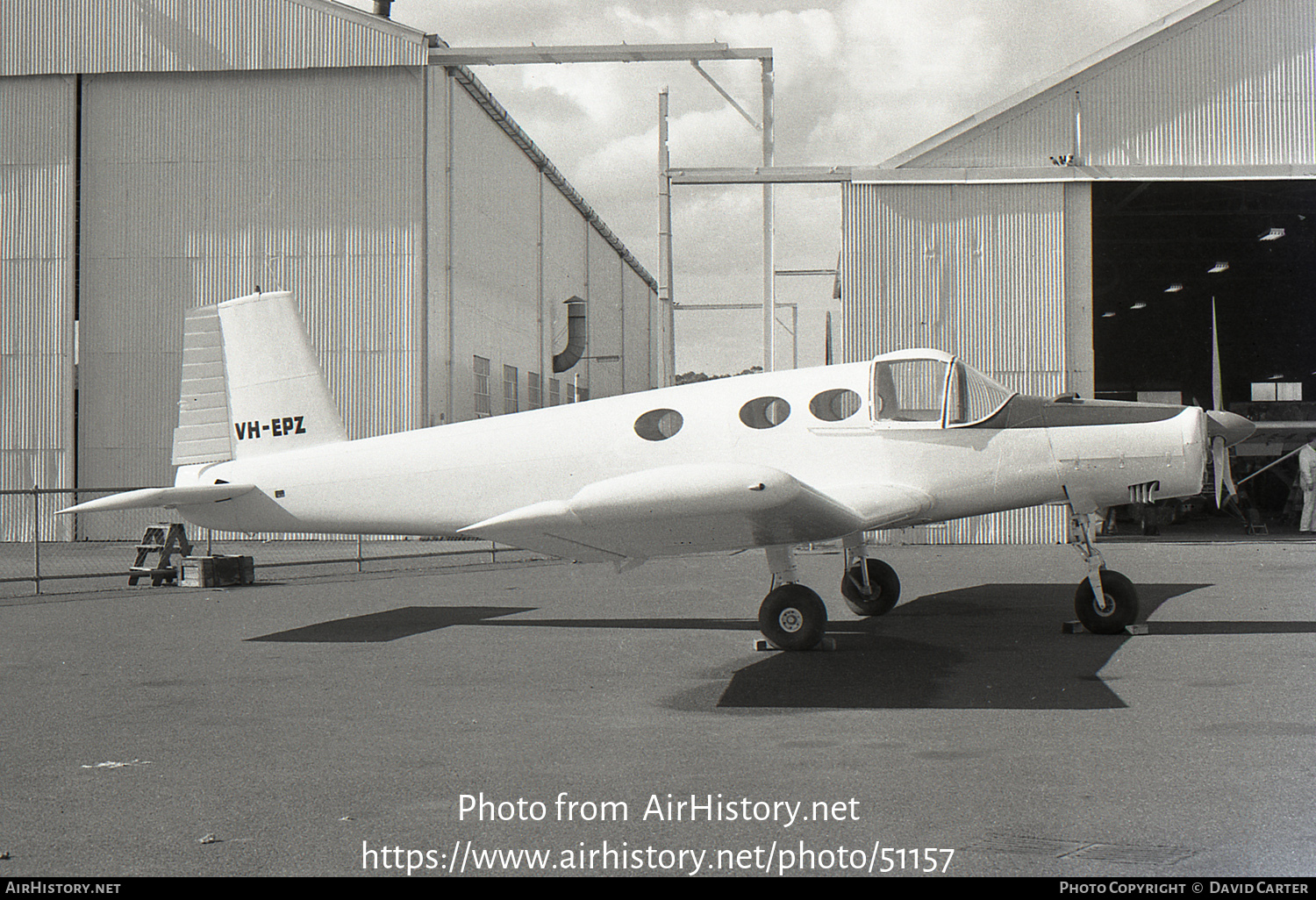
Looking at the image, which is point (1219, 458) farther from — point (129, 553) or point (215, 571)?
point (129, 553)

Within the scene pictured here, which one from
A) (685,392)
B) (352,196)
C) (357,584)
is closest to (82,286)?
(352,196)

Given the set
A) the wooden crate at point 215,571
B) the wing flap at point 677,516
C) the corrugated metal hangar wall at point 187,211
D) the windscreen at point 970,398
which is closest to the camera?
the wing flap at point 677,516

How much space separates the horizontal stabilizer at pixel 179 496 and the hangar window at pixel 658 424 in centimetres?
380

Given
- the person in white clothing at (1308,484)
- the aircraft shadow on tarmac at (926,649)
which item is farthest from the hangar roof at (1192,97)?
the aircraft shadow on tarmac at (926,649)

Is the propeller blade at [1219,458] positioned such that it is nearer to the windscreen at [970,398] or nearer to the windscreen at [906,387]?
the windscreen at [970,398]

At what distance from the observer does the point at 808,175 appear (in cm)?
2108

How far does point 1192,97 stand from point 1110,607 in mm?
15229

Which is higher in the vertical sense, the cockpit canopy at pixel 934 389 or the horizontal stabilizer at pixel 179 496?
the cockpit canopy at pixel 934 389

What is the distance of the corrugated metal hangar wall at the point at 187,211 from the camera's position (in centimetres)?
2295

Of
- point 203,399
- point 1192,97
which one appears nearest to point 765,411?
point 203,399

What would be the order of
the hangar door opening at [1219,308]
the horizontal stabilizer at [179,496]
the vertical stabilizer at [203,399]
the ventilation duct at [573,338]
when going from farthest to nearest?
1. the ventilation duct at [573,338]
2. the hangar door opening at [1219,308]
3. the vertical stabilizer at [203,399]
4. the horizontal stabilizer at [179,496]

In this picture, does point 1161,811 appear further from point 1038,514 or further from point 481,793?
point 1038,514

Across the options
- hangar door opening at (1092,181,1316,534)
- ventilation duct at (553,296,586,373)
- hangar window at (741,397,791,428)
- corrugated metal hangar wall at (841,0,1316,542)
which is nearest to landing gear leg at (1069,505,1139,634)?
hangar window at (741,397,791,428)

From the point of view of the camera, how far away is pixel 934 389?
9.55m
